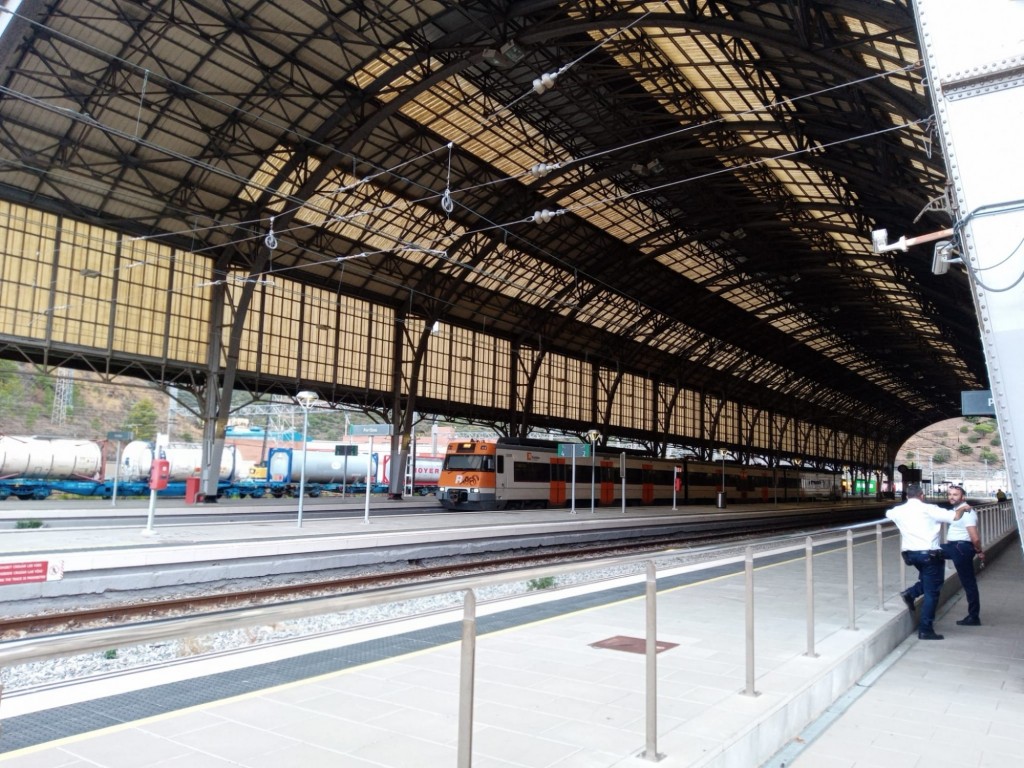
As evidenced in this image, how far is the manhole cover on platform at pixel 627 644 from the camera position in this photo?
253 inches

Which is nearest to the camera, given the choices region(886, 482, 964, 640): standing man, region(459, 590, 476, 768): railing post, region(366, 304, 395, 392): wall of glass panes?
region(459, 590, 476, 768): railing post

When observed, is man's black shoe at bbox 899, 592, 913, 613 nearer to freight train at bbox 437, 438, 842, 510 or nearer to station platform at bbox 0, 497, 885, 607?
station platform at bbox 0, 497, 885, 607

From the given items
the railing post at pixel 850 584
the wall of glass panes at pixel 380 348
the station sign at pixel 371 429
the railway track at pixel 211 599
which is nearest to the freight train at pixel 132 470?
the wall of glass panes at pixel 380 348

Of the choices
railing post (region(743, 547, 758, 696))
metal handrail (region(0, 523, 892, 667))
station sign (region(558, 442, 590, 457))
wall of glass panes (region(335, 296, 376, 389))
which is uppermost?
wall of glass panes (region(335, 296, 376, 389))

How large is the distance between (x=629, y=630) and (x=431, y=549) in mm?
11066

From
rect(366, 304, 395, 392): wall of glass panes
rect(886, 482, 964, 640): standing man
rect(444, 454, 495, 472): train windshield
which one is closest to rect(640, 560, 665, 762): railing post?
rect(886, 482, 964, 640): standing man

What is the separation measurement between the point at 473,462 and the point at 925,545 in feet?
74.0

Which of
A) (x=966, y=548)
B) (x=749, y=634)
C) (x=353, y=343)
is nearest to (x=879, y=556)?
Answer: (x=966, y=548)

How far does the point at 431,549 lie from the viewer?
1769 cm

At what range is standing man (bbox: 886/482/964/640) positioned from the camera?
877 centimetres

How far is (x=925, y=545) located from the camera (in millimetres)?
8875

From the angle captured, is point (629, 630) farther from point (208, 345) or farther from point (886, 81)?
point (208, 345)

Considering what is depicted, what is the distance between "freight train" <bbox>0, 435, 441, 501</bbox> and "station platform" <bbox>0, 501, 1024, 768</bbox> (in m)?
24.2

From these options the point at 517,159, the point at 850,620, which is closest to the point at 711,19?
the point at 517,159
